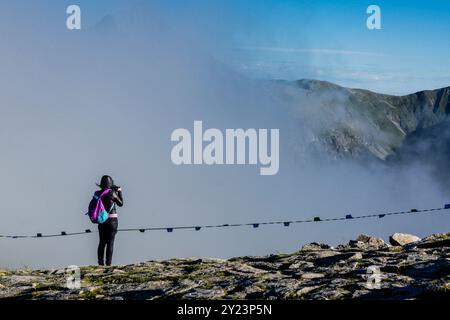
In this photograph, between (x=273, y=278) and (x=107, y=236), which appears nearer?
(x=273, y=278)

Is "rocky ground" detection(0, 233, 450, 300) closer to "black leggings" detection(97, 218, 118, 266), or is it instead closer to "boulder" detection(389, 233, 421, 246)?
"black leggings" detection(97, 218, 118, 266)

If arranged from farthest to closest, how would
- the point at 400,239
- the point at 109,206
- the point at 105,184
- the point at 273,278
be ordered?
the point at 400,239
the point at 105,184
the point at 109,206
the point at 273,278

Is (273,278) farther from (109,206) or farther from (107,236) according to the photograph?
(107,236)

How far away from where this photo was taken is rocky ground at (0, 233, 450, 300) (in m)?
14.8

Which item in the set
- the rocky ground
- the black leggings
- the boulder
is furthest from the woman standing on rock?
the boulder

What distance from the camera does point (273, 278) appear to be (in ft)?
56.1

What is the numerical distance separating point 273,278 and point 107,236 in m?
9.44

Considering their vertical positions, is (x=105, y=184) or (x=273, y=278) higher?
(x=105, y=184)

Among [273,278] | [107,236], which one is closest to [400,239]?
[107,236]

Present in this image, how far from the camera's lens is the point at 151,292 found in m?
16.6

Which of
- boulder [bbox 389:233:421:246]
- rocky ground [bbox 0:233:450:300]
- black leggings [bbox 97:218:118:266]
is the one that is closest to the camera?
rocky ground [bbox 0:233:450:300]

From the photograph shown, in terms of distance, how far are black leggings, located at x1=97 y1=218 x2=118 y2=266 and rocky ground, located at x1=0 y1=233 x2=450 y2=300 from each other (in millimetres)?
2117
